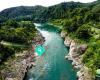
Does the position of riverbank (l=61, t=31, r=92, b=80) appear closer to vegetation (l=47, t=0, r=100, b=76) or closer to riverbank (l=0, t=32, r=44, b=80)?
vegetation (l=47, t=0, r=100, b=76)

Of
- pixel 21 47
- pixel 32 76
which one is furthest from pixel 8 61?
pixel 21 47

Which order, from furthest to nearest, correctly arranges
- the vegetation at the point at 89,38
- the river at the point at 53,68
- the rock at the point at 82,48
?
the rock at the point at 82,48
the vegetation at the point at 89,38
the river at the point at 53,68

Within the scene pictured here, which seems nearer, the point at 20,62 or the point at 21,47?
the point at 20,62

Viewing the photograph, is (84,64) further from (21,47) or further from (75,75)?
(21,47)

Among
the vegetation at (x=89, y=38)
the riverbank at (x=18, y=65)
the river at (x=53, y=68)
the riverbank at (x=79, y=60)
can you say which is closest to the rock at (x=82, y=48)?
the riverbank at (x=79, y=60)

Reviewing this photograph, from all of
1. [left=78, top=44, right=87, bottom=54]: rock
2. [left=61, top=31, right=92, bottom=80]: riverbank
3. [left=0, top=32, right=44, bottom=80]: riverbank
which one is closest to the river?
[left=61, top=31, right=92, bottom=80]: riverbank

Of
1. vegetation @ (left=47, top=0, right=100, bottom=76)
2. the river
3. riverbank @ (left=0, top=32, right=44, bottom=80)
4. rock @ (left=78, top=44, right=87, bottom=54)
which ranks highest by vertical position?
vegetation @ (left=47, top=0, right=100, bottom=76)

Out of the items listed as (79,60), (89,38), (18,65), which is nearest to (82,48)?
(79,60)

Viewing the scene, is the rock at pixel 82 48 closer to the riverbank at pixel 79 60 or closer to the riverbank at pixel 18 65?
the riverbank at pixel 79 60
